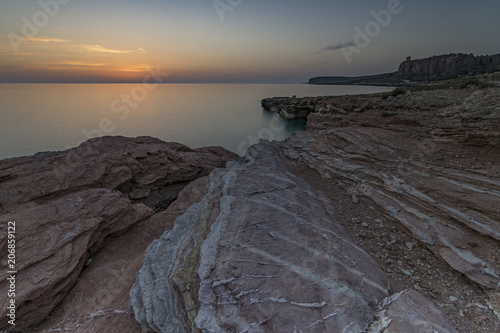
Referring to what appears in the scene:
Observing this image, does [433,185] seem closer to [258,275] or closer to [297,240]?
[297,240]

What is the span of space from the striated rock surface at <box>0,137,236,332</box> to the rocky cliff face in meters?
104

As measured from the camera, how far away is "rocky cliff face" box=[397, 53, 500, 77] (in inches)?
3570

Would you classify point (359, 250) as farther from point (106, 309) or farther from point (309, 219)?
point (106, 309)

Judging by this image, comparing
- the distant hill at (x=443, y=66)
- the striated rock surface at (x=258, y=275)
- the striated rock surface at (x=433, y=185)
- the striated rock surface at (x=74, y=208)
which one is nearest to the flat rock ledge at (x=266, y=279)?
the striated rock surface at (x=258, y=275)

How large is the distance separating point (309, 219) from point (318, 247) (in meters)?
1.28

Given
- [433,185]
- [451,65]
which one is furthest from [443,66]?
[433,185]

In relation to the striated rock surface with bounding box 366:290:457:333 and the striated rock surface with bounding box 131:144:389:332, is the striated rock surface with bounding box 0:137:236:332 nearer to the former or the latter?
the striated rock surface with bounding box 131:144:389:332

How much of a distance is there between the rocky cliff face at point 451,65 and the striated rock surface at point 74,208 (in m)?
104

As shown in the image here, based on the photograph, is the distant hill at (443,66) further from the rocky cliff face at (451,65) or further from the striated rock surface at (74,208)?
the striated rock surface at (74,208)

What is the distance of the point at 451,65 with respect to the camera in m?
103

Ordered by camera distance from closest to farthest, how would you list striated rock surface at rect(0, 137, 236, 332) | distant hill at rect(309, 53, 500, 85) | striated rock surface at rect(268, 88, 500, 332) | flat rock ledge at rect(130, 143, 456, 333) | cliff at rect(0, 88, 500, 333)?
1. flat rock ledge at rect(130, 143, 456, 333)
2. cliff at rect(0, 88, 500, 333)
3. striated rock surface at rect(268, 88, 500, 332)
4. striated rock surface at rect(0, 137, 236, 332)
5. distant hill at rect(309, 53, 500, 85)

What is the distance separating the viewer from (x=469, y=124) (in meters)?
8.97

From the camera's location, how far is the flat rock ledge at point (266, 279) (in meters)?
4.37

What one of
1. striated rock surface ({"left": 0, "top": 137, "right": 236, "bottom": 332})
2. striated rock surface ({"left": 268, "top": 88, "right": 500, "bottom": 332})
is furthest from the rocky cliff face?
striated rock surface ({"left": 0, "top": 137, "right": 236, "bottom": 332})
